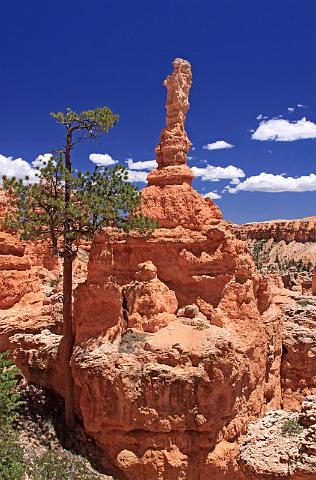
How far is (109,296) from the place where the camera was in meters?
16.7

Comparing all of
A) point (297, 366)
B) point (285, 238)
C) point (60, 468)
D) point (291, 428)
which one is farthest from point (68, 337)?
point (285, 238)

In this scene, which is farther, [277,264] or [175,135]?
[277,264]

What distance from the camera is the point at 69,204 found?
1589 centimetres

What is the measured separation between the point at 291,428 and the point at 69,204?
10744 millimetres

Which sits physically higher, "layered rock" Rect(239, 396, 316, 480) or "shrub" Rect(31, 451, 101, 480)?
"layered rock" Rect(239, 396, 316, 480)

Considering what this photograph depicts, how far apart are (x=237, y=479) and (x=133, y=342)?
6.01 metres

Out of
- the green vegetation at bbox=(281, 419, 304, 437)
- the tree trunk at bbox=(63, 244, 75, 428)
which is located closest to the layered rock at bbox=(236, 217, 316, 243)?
the green vegetation at bbox=(281, 419, 304, 437)

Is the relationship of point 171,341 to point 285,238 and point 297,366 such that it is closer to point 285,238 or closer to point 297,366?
point 297,366

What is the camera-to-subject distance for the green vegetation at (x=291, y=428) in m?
15.6

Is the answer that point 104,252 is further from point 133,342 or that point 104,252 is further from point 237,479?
point 237,479

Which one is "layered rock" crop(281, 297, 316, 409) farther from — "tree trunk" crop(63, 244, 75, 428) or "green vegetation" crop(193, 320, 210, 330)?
"tree trunk" crop(63, 244, 75, 428)

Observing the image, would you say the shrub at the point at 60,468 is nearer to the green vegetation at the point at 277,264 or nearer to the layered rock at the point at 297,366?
the layered rock at the point at 297,366

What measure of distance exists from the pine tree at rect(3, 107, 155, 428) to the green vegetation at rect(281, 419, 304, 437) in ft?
24.6

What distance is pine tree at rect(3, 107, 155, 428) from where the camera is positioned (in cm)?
1596
